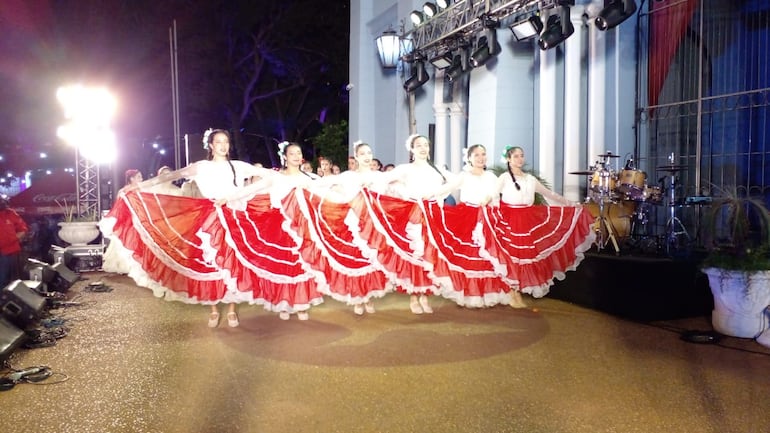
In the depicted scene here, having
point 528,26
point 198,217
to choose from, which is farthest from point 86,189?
point 528,26

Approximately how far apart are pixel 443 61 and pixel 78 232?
7839 millimetres

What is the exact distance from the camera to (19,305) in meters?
5.97

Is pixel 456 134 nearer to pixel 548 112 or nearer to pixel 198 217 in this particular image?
pixel 548 112

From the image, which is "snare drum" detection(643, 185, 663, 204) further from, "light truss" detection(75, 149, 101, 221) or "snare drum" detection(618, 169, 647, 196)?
"light truss" detection(75, 149, 101, 221)

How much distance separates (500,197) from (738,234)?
2531 millimetres

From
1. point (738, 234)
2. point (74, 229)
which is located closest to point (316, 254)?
point (738, 234)

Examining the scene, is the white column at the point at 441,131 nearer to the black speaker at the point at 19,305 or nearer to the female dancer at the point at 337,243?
the female dancer at the point at 337,243

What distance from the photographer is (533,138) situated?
11664 mm

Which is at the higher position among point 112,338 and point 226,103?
point 226,103

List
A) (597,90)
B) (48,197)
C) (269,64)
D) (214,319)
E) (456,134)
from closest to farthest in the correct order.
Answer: (214,319) → (597,90) → (456,134) → (48,197) → (269,64)

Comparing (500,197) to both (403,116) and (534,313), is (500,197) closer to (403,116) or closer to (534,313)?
(534,313)

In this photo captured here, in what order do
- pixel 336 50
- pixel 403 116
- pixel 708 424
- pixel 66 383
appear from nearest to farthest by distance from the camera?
pixel 708 424
pixel 66 383
pixel 403 116
pixel 336 50

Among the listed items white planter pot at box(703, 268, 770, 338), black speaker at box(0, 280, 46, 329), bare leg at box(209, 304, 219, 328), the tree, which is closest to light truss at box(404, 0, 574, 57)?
white planter pot at box(703, 268, 770, 338)

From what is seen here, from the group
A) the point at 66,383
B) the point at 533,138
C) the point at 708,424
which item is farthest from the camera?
the point at 533,138
